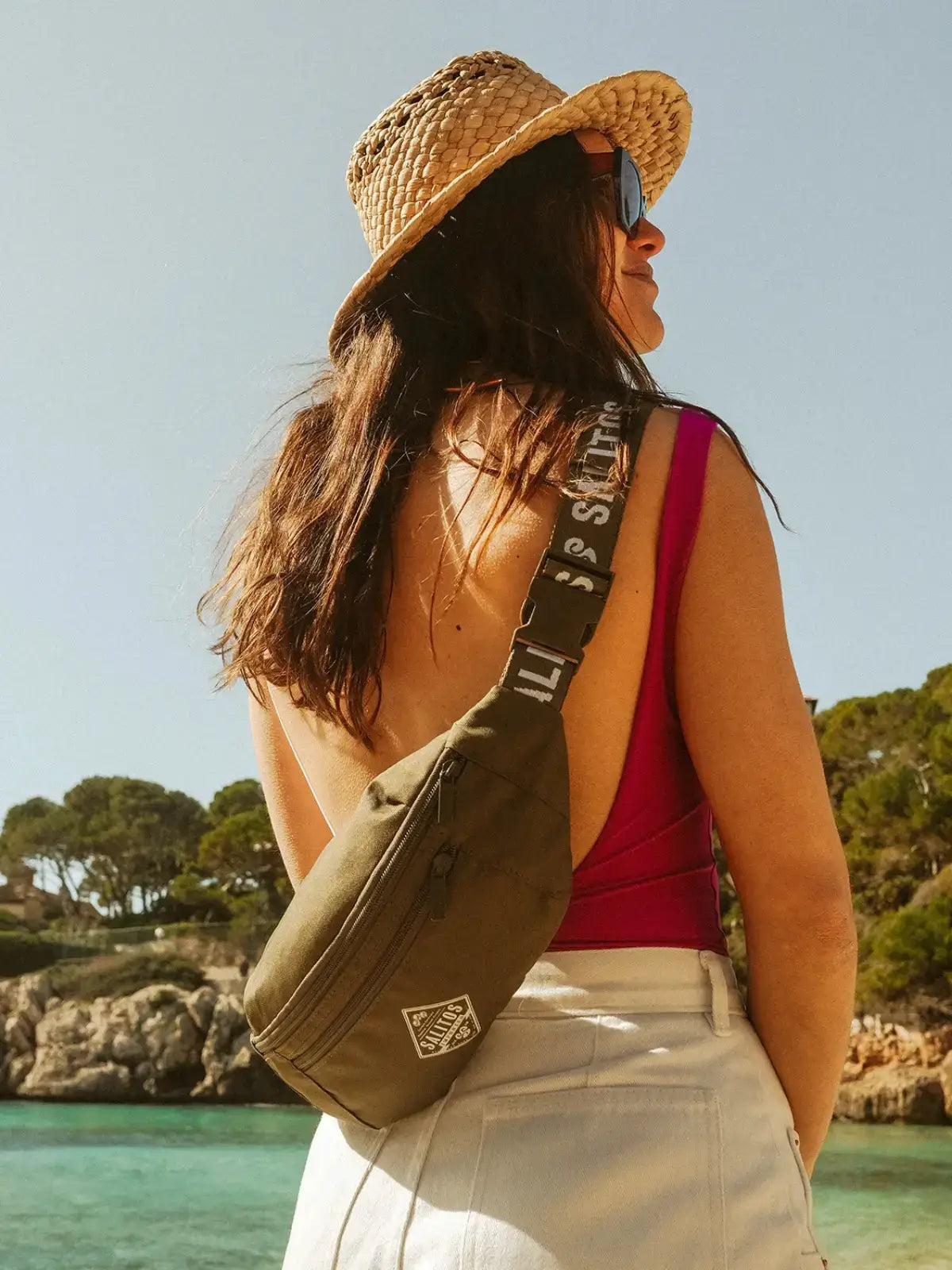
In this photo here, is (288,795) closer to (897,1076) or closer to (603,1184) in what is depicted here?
(603,1184)

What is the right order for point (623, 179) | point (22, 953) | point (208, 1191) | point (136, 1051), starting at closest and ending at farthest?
point (623, 179), point (208, 1191), point (136, 1051), point (22, 953)

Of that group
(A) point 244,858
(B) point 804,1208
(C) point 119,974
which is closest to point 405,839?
(B) point 804,1208

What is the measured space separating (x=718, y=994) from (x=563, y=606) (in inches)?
11.9

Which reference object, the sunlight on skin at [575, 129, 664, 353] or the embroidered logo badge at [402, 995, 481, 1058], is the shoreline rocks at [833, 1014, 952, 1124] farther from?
the embroidered logo badge at [402, 995, 481, 1058]

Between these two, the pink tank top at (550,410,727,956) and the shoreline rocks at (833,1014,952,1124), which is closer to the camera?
the pink tank top at (550,410,727,956)

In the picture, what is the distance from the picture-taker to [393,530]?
3.15 ft

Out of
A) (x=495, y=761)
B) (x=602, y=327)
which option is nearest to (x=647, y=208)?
(x=602, y=327)

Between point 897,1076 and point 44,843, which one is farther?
point 44,843

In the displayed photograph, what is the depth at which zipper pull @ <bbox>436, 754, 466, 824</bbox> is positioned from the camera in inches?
29.2

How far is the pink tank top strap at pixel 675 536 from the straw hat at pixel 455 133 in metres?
0.41

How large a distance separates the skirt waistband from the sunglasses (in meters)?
0.70

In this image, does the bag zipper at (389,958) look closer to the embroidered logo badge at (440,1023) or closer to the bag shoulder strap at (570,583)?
the embroidered logo badge at (440,1023)

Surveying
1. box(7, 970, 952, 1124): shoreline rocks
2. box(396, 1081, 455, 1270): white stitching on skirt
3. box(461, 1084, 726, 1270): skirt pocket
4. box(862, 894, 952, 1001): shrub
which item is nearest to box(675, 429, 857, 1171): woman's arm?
box(461, 1084, 726, 1270): skirt pocket

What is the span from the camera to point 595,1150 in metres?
0.72
